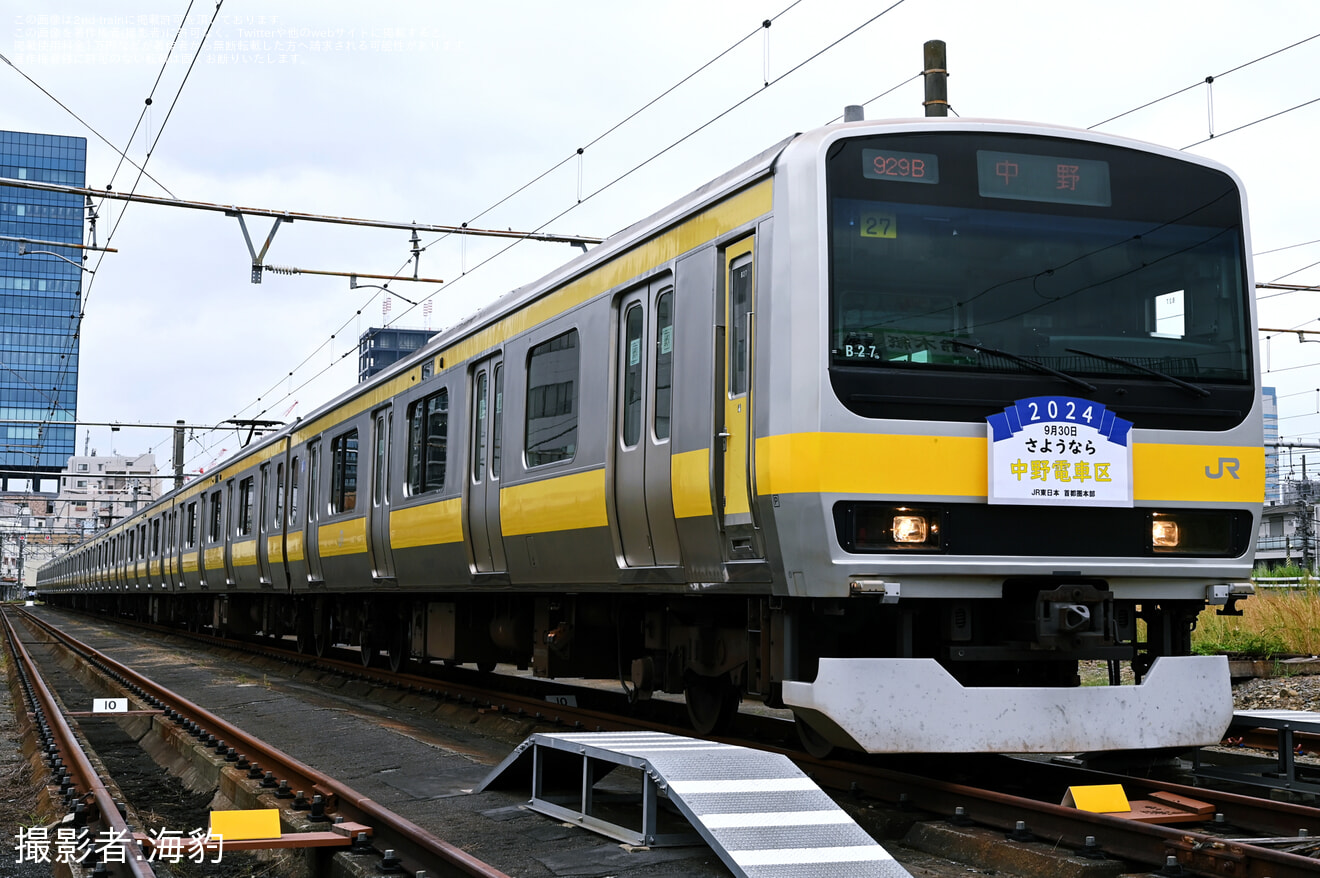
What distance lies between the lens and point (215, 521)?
2352cm

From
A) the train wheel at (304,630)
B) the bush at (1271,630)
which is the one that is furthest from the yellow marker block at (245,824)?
the train wheel at (304,630)

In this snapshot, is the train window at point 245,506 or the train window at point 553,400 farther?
the train window at point 245,506

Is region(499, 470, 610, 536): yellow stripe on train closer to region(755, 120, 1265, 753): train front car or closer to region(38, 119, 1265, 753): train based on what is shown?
region(38, 119, 1265, 753): train

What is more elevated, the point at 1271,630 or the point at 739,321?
the point at 739,321

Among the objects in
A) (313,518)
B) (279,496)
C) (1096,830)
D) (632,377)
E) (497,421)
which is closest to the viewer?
(1096,830)

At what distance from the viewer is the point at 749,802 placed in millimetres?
4938

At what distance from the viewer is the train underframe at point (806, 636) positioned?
6.16m

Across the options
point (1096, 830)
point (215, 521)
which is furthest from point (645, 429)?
point (215, 521)

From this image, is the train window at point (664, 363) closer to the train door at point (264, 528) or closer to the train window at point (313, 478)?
the train window at point (313, 478)

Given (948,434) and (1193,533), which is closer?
(948,434)

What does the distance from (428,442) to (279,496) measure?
7182 millimetres

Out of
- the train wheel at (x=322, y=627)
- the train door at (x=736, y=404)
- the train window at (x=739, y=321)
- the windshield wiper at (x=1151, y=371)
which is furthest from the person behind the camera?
the train wheel at (x=322, y=627)

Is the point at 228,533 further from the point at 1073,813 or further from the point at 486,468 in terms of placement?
the point at 1073,813

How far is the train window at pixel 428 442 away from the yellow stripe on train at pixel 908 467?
543 centimetres
